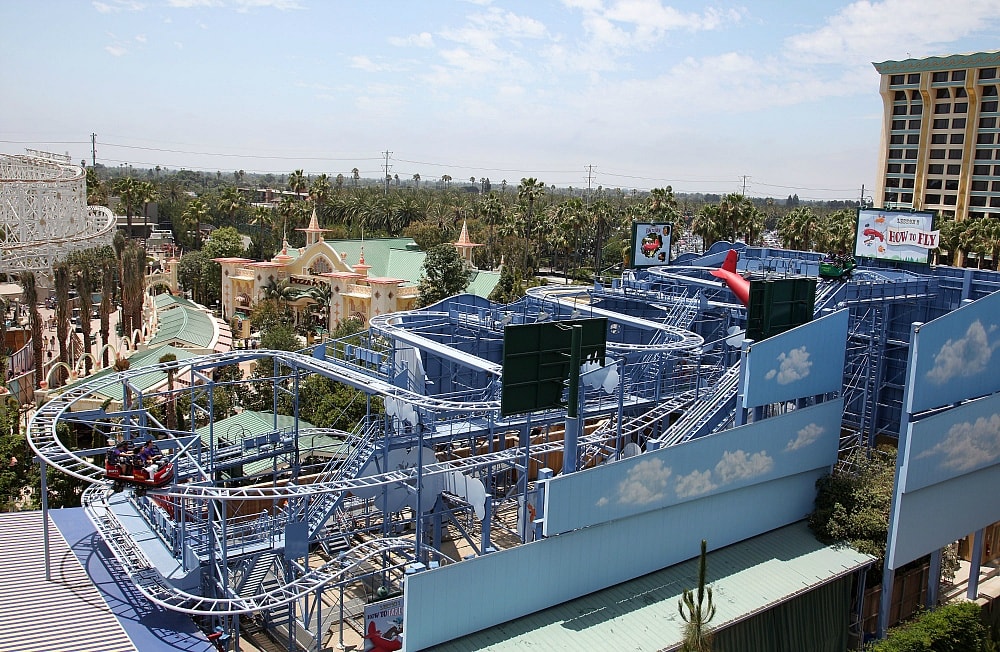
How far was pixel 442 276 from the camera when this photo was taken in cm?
7175

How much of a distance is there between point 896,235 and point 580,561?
3256cm

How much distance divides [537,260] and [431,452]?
8999cm

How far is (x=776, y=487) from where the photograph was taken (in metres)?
30.0

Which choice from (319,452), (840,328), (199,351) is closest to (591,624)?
(840,328)

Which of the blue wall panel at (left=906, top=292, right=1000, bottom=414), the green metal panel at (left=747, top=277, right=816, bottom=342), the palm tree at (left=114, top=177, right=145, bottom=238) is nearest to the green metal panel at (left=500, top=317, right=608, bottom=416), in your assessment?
the green metal panel at (left=747, top=277, right=816, bottom=342)

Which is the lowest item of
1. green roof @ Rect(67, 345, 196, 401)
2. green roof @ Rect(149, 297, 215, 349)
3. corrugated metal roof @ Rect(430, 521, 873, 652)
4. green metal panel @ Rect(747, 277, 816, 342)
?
corrugated metal roof @ Rect(430, 521, 873, 652)

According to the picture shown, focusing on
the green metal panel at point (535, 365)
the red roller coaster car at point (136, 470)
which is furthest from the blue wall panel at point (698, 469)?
the red roller coaster car at point (136, 470)

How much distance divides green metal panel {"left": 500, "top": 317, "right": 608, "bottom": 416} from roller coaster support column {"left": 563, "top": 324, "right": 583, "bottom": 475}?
370 millimetres

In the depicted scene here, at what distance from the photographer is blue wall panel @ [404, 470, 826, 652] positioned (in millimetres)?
22062

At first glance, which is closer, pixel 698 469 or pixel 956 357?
pixel 698 469

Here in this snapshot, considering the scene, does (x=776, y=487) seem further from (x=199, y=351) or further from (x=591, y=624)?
(x=199, y=351)

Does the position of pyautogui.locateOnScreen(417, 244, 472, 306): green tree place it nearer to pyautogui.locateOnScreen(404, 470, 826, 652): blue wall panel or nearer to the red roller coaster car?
pyautogui.locateOnScreen(404, 470, 826, 652): blue wall panel

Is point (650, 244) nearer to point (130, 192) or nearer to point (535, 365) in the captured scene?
point (535, 365)

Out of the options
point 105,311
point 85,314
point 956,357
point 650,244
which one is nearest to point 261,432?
point 650,244
